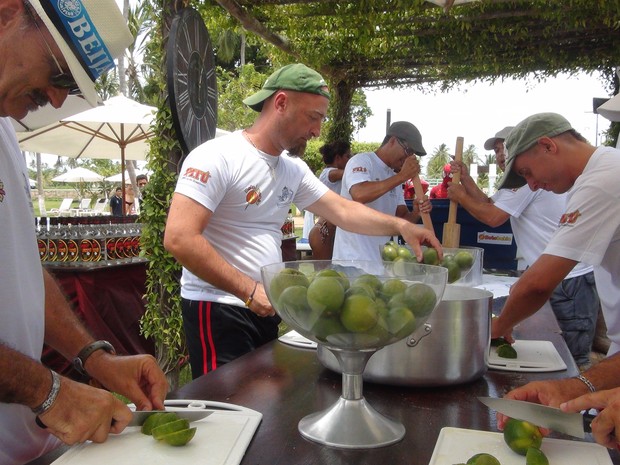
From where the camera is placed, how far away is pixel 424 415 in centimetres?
136

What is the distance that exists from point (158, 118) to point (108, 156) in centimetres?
792

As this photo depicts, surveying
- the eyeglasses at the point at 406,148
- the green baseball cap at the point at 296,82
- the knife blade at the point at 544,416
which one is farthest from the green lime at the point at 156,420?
the eyeglasses at the point at 406,148

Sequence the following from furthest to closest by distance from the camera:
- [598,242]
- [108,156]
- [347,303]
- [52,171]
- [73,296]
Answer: [52,171], [108,156], [73,296], [598,242], [347,303]

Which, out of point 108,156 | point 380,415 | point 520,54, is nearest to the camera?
point 380,415

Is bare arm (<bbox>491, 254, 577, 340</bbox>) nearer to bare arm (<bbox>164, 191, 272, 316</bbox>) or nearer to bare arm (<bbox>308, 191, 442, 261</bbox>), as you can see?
bare arm (<bbox>308, 191, 442, 261</bbox>)

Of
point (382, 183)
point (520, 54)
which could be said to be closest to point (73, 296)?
point (382, 183)

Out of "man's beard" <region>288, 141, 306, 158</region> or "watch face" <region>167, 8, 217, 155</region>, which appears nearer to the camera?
"man's beard" <region>288, 141, 306, 158</region>

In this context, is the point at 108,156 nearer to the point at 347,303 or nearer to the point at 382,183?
the point at 382,183

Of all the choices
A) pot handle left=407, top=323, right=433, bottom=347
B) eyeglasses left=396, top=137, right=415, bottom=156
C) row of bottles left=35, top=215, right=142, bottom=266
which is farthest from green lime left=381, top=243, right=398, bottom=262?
row of bottles left=35, top=215, right=142, bottom=266

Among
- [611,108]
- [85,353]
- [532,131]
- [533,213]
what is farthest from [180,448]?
[611,108]

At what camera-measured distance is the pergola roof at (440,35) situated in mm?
5352

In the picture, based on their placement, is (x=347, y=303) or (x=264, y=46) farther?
(x=264, y=46)

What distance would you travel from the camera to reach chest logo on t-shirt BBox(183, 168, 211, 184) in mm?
2213

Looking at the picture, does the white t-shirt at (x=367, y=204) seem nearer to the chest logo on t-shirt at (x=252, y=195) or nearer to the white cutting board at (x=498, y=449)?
the chest logo on t-shirt at (x=252, y=195)
